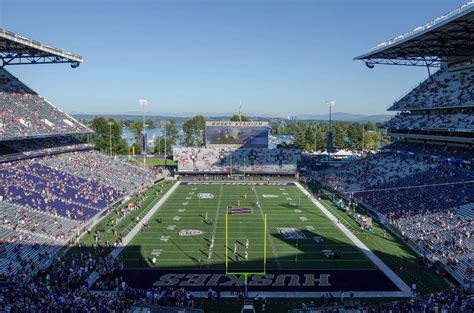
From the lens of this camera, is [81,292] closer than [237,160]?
Yes

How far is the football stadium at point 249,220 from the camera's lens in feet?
64.8

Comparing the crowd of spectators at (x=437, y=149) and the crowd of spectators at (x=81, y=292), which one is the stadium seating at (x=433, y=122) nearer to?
the crowd of spectators at (x=437, y=149)

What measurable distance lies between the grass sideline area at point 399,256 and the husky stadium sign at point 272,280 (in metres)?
1.31

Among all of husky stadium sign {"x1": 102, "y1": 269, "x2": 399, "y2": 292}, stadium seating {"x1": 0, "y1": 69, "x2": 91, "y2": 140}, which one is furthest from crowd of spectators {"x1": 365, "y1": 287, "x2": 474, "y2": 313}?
stadium seating {"x1": 0, "y1": 69, "x2": 91, "y2": 140}

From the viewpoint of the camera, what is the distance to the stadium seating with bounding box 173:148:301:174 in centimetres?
5975

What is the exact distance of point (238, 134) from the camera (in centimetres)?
6309

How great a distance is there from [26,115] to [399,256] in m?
32.4

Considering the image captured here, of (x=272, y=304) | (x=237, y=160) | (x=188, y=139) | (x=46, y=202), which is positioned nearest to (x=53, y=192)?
(x=46, y=202)

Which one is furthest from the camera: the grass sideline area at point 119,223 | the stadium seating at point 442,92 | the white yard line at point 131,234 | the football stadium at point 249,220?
the stadium seating at point 442,92

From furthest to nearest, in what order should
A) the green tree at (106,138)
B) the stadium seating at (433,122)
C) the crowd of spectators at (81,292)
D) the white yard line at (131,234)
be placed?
the green tree at (106,138)
the stadium seating at (433,122)
the white yard line at (131,234)
the crowd of spectators at (81,292)

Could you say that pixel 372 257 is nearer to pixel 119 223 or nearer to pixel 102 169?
pixel 119 223

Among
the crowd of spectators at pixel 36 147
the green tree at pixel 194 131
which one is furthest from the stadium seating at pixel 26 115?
the green tree at pixel 194 131

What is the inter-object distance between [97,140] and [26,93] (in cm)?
3165

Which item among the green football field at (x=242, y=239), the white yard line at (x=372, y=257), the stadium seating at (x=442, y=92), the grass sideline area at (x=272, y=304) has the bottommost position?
the grass sideline area at (x=272, y=304)
